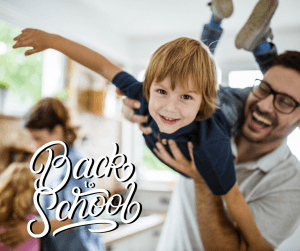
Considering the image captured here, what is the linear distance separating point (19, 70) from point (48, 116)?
0.44 feet

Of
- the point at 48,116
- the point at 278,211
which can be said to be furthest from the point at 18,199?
the point at 278,211

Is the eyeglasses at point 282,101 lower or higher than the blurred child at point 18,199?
higher

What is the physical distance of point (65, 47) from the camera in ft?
1.73

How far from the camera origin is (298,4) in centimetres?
61

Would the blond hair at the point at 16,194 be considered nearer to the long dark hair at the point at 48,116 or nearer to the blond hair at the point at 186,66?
the long dark hair at the point at 48,116

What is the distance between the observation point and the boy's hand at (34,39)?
0.52 m

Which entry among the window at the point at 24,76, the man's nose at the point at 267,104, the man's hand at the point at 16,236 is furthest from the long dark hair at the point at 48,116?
the man's nose at the point at 267,104

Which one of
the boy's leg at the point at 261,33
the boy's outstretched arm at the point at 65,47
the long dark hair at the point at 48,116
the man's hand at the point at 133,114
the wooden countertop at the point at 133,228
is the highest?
the boy's leg at the point at 261,33

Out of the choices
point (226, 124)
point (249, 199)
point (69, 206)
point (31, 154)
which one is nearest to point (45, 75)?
point (31, 154)

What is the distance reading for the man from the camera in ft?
1.94

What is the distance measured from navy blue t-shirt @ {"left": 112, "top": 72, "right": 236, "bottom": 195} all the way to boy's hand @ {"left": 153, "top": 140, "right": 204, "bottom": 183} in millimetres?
12

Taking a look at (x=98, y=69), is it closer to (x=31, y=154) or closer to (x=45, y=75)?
(x=45, y=75)

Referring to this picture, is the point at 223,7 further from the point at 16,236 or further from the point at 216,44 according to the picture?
the point at 16,236

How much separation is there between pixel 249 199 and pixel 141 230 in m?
0.34
